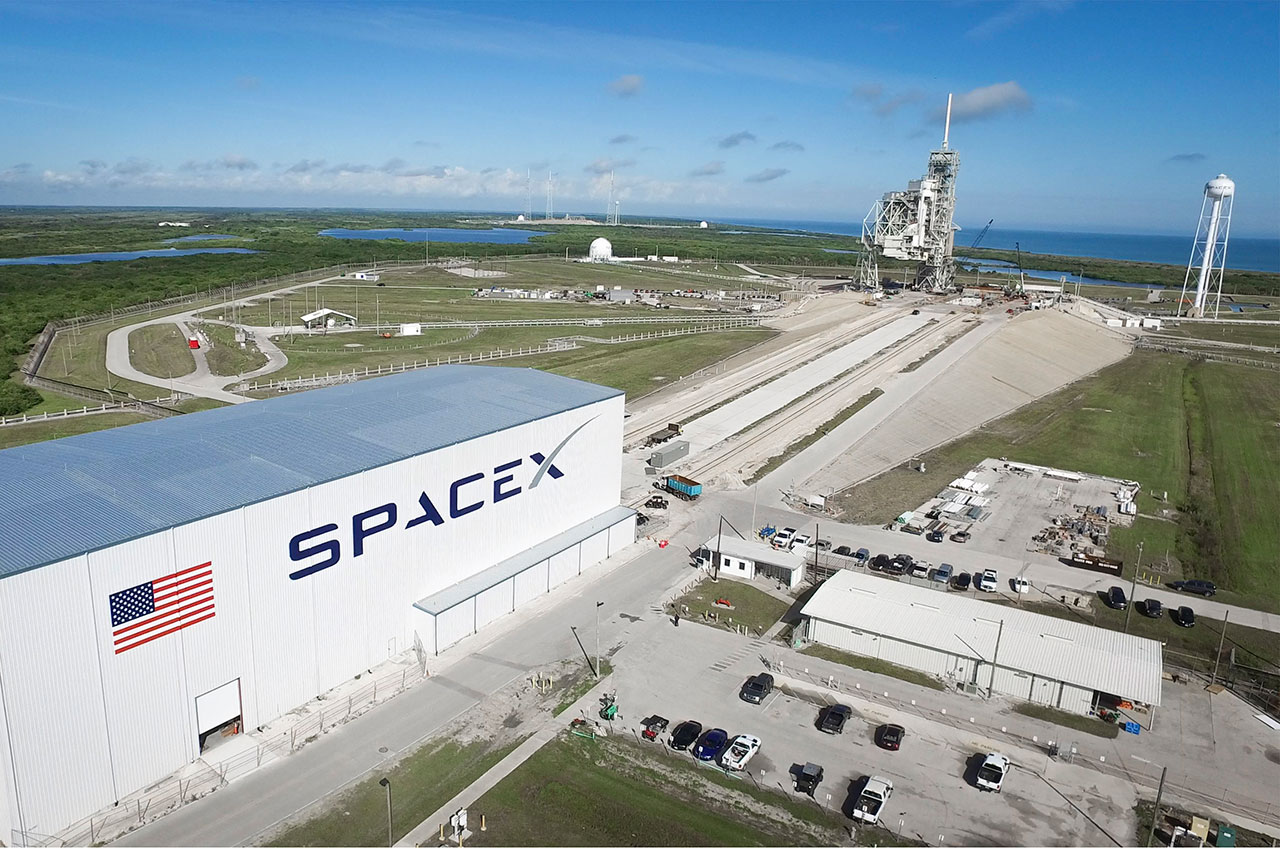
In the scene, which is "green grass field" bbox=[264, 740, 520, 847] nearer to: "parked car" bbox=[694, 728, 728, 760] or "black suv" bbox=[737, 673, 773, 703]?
"parked car" bbox=[694, 728, 728, 760]

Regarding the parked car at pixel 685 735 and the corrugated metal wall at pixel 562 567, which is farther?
the corrugated metal wall at pixel 562 567

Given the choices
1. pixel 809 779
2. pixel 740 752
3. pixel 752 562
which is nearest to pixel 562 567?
pixel 752 562

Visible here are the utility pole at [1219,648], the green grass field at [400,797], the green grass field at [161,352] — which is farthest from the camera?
the green grass field at [161,352]

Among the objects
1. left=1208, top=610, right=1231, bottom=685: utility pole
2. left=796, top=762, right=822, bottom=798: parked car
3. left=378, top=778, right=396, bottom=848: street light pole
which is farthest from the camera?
left=1208, top=610, right=1231, bottom=685: utility pole

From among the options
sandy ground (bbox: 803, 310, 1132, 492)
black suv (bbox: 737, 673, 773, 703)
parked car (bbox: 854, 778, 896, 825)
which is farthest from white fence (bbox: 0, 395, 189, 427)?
parked car (bbox: 854, 778, 896, 825)

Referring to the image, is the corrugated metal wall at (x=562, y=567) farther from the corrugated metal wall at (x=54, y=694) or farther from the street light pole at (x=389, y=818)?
the corrugated metal wall at (x=54, y=694)

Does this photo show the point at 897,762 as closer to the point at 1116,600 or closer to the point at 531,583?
the point at 531,583

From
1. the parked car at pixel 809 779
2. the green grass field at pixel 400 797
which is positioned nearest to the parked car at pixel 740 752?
the parked car at pixel 809 779
